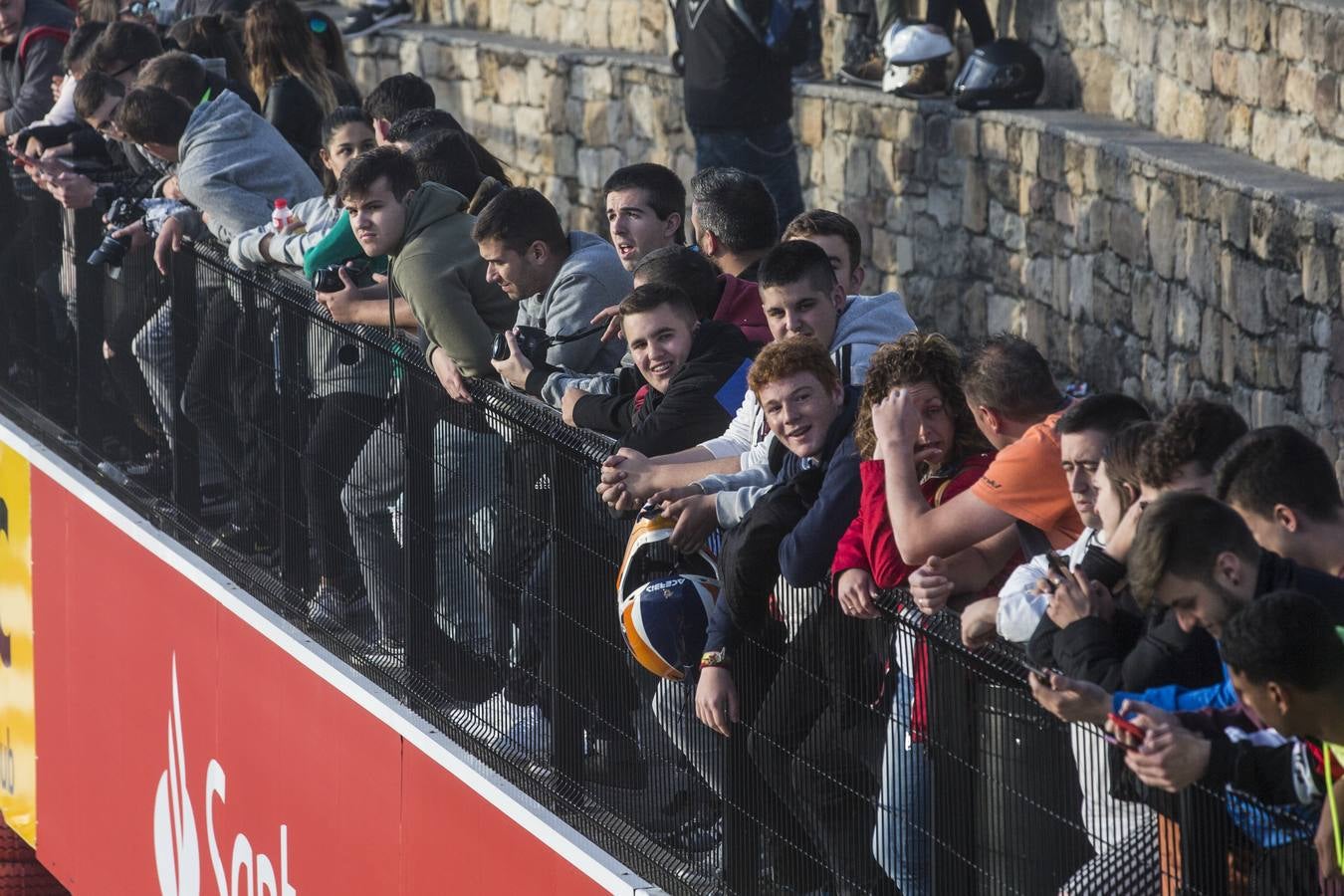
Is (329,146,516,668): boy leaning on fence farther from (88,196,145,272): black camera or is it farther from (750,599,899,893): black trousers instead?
(88,196,145,272): black camera

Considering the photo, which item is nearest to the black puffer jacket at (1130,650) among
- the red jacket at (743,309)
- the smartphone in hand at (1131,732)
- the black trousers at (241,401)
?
the smartphone in hand at (1131,732)

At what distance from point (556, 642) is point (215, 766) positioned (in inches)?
82.6

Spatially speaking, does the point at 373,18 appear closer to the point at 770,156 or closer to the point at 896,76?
the point at 896,76

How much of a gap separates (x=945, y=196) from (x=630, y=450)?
276 inches

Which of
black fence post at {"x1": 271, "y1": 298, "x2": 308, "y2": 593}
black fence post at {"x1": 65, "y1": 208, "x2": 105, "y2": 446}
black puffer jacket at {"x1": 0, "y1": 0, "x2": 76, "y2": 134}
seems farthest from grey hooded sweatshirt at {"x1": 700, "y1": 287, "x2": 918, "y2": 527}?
black puffer jacket at {"x1": 0, "y1": 0, "x2": 76, "y2": 134}

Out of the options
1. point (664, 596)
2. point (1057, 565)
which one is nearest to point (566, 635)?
point (664, 596)

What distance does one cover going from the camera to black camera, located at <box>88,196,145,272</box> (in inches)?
297

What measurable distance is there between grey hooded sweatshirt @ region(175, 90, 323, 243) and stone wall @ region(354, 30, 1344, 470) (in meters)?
3.50

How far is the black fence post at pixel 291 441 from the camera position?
6484mm

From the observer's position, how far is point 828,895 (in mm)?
4406

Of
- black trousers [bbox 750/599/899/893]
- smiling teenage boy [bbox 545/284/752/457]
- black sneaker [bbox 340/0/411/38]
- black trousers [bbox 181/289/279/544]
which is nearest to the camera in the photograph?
black trousers [bbox 750/599/899/893]

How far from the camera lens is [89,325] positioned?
823cm

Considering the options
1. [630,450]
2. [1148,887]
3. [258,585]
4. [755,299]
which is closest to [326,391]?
[258,585]

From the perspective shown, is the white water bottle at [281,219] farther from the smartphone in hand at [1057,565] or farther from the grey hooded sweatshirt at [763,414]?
the smartphone in hand at [1057,565]
